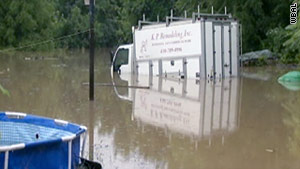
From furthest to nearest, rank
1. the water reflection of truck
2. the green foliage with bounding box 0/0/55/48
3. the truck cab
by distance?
the green foliage with bounding box 0/0/55/48 → the truck cab → the water reflection of truck

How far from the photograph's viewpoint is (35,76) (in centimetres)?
2430

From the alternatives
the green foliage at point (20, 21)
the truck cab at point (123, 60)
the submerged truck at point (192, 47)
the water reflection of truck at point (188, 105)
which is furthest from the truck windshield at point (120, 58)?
the green foliage at point (20, 21)

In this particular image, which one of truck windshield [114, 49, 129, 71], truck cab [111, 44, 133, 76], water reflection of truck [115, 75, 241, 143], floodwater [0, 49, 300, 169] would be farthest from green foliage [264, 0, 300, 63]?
floodwater [0, 49, 300, 169]

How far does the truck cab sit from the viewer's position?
26.1 meters

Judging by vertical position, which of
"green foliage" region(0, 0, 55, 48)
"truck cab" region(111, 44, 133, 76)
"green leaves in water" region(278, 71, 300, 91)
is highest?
"green foliage" region(0, 0, 55, 48)

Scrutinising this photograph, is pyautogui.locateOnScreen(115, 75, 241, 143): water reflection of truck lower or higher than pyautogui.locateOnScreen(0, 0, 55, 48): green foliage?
lower

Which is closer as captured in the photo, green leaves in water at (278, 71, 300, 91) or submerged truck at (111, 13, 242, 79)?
green leaves in water at (278, 71, 300, 91)

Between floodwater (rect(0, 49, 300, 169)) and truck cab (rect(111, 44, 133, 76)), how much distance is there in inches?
188

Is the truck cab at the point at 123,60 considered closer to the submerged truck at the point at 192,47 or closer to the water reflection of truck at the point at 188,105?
the submerged truck at the point at 192,47

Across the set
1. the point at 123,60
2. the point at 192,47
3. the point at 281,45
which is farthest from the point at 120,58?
the point at 281,45

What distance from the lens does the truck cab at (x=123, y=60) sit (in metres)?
26.1

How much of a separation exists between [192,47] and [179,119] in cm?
994

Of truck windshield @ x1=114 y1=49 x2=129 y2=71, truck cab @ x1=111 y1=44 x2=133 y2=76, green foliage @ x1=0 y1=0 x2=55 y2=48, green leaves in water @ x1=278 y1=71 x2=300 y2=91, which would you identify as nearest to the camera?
green leaves in water @ x1=278 y1=71 x2=300 y2=91

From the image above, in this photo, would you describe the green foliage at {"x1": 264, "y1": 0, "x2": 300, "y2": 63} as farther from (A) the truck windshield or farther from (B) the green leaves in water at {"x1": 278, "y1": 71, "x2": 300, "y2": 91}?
(A) the truck windshield
